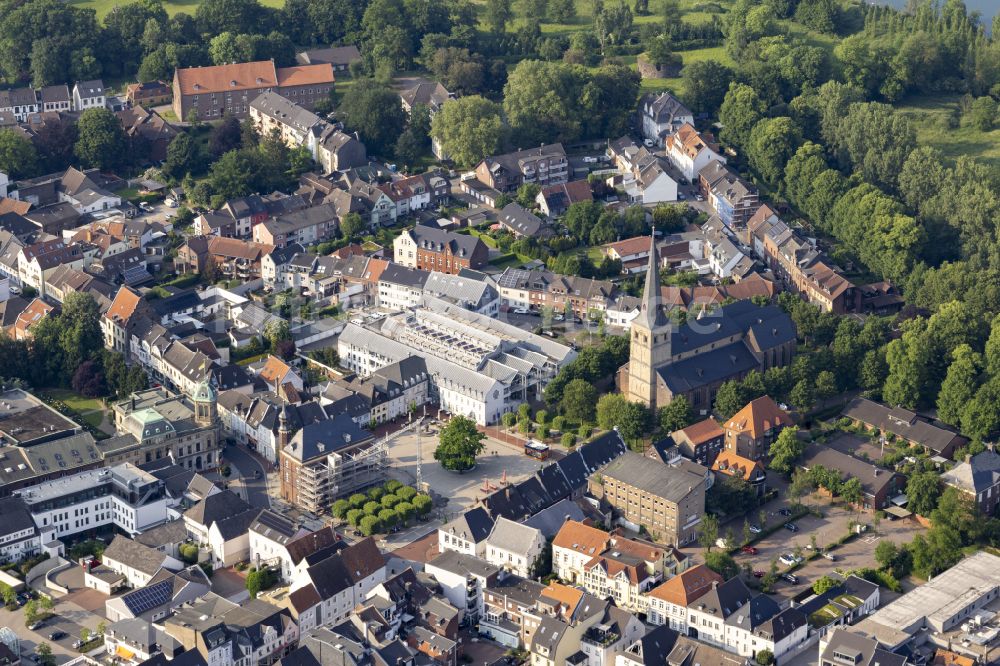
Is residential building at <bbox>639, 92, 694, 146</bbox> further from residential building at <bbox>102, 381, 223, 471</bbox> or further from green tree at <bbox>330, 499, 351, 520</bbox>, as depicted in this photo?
green tree at <bbox>330, 499, 351, 520</bbox>

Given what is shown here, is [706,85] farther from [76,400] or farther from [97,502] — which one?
[97,502]

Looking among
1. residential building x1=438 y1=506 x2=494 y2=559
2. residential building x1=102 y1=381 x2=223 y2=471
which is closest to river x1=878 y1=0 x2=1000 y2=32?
residential building x1=102 y1=381 x2=223 y2=471

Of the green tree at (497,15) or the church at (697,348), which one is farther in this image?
the green tree at (497,15)

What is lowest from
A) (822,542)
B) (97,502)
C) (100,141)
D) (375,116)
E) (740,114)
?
(822,542)

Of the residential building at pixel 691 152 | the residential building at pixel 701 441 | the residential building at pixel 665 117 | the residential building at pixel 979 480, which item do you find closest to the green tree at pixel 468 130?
the residential building at pixel 665 117

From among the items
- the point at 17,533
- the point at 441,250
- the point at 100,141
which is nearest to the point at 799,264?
the point at 441,250

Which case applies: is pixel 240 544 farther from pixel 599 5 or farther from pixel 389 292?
pixel 599 5

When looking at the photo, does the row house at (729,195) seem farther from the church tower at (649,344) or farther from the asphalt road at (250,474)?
the asphalt road at (250,474)
